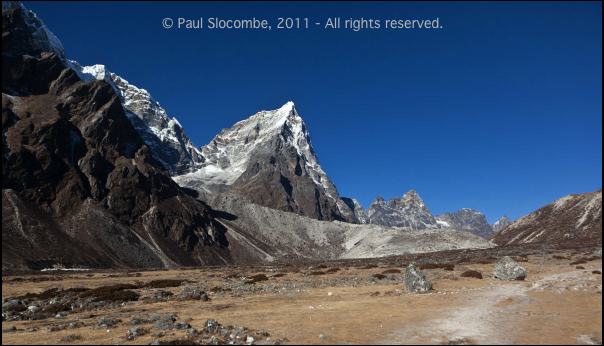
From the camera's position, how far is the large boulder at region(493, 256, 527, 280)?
4834 centimetres

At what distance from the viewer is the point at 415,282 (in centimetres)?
4156

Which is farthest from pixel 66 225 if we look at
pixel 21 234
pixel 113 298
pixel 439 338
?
pixel 439 338

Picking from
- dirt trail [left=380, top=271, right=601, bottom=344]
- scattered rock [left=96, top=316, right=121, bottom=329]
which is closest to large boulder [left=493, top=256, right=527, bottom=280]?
dirt trail [left=380, top=271, right=601, bottom=344]

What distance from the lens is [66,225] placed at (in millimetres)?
171750

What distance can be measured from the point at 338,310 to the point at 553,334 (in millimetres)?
14161

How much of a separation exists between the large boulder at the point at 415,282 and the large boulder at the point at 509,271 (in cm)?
1196

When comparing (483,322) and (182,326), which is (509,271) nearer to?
(483,322)

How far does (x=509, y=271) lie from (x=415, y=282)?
44.2ft

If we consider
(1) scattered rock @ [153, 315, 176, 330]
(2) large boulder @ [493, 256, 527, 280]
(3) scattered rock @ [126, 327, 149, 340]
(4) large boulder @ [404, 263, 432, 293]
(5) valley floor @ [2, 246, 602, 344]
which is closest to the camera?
(5) valley floor @ [2, 246, 602, 344]

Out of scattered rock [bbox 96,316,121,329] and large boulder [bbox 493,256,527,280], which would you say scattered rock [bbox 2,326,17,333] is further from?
large boulder [bbox 493,256,527,280]

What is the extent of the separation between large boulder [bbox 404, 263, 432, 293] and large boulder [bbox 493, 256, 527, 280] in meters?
12.0

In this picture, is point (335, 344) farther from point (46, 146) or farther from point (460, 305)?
point (46, 146)

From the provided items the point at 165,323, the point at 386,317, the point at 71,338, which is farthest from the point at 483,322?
the point at 71,338

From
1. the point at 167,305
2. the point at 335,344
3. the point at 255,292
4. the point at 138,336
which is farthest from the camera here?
the point at 255,292
